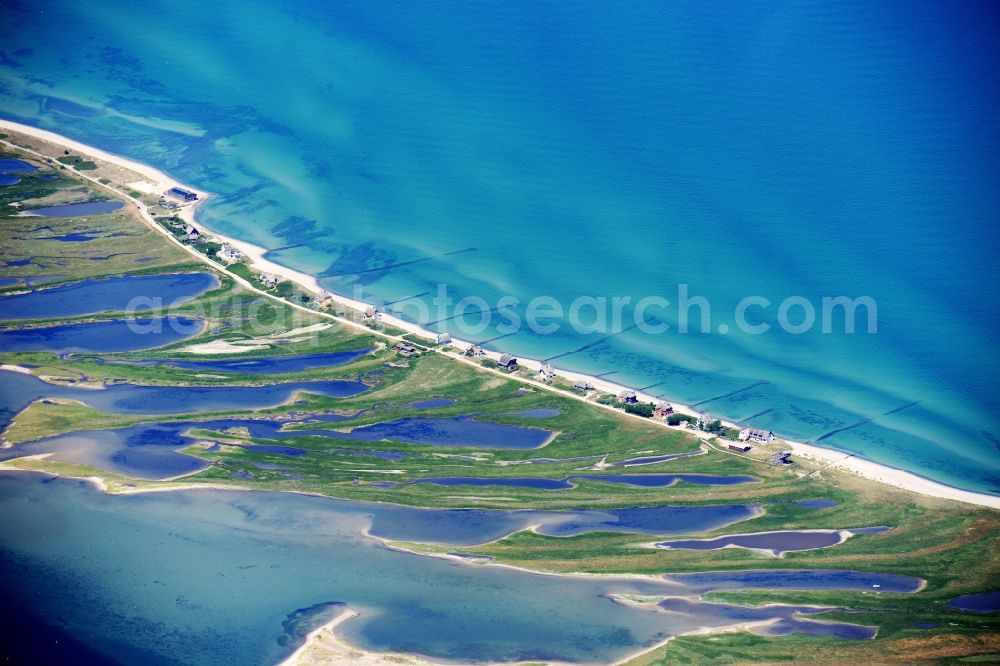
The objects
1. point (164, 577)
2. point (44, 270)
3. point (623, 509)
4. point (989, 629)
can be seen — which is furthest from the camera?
point (44, 270)

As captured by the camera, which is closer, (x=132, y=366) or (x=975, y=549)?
(x=975, y=549)

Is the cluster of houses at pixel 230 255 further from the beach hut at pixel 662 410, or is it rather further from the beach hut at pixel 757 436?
the beach hut at pixel 757 436

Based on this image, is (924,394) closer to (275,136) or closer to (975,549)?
(975,549)

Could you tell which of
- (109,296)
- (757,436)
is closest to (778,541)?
(757,436)

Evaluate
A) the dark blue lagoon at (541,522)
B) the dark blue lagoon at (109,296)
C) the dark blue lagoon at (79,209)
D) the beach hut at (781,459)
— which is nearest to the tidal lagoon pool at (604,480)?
the beach hut at (781,459)

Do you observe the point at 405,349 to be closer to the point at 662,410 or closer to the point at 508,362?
the point at 508,362

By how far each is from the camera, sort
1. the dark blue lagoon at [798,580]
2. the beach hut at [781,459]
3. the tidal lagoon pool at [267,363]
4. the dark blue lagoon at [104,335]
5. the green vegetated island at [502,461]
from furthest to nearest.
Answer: the dark blue lagoon at [104,335] < the tidal lagoon pool at [267,363] < the beach hut at [781,459] < the dark blue lagoon at [798,580] < the green vegetated island at [502,461]

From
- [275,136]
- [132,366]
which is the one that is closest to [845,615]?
[132,366]
